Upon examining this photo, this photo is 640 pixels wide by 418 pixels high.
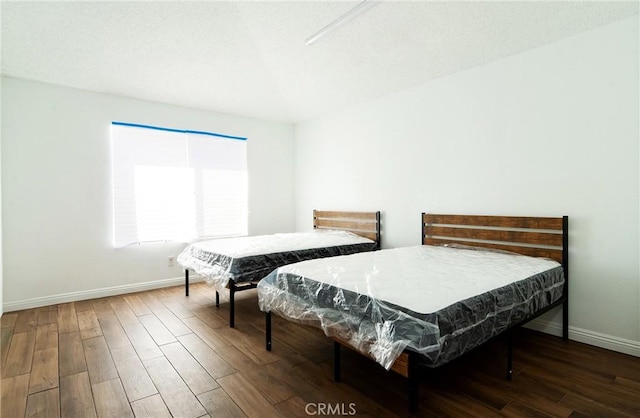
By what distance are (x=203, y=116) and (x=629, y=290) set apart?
4.72 m

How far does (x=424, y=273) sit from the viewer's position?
221 cm

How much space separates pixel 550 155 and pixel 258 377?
108 inches

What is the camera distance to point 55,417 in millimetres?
1708

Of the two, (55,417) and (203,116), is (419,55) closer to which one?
(203,116)

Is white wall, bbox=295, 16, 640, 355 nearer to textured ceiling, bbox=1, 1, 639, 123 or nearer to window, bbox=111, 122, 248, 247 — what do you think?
textured ceiling, bbox=1, 1, 639, 123

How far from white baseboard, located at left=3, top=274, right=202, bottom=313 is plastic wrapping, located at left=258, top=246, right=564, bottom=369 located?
2.36 meters

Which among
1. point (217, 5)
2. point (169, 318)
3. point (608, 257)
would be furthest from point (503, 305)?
point (217, 5)

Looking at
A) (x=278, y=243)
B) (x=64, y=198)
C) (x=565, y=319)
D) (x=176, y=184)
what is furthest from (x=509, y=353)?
(x=64, y=198)

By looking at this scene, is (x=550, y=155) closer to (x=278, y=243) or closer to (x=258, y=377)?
(x=278, y=243)

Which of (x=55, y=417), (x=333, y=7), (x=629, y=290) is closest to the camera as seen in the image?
(x=55, y=417)

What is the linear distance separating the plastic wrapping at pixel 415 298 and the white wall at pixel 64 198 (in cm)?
242

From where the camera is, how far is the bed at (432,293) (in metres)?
1.54

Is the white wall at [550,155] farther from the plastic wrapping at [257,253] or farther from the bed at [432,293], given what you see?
the plastic wrapping at [257,253]

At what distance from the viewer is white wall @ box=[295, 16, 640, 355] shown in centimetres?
238
